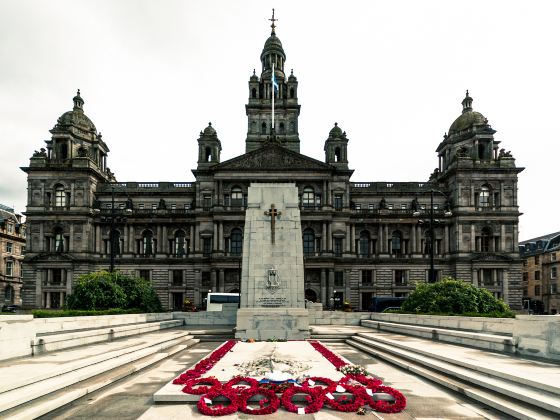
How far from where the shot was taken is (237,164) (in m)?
59.2

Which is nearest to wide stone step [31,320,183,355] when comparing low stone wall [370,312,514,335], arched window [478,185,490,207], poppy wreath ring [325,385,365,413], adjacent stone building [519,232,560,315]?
poppy wreath ring [325,385,365,413]

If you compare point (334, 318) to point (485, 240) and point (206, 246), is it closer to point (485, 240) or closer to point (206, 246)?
point (206, 246)

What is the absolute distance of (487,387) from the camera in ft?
34.8

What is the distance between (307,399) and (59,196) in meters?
59.2

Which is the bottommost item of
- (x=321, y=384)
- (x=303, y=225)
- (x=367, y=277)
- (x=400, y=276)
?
(x=367, y=277)

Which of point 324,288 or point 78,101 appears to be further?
point 78,101

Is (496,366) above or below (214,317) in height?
above

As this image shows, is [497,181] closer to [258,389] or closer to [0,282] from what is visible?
[258,389]

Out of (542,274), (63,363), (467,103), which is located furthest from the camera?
(542,274)

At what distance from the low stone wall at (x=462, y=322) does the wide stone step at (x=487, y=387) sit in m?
4.27

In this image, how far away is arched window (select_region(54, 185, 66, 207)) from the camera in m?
60.5

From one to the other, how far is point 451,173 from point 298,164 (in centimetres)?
2067

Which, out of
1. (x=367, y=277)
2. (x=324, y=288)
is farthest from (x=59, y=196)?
(x=367, y=277)

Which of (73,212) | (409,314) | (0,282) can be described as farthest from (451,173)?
(0,282)
